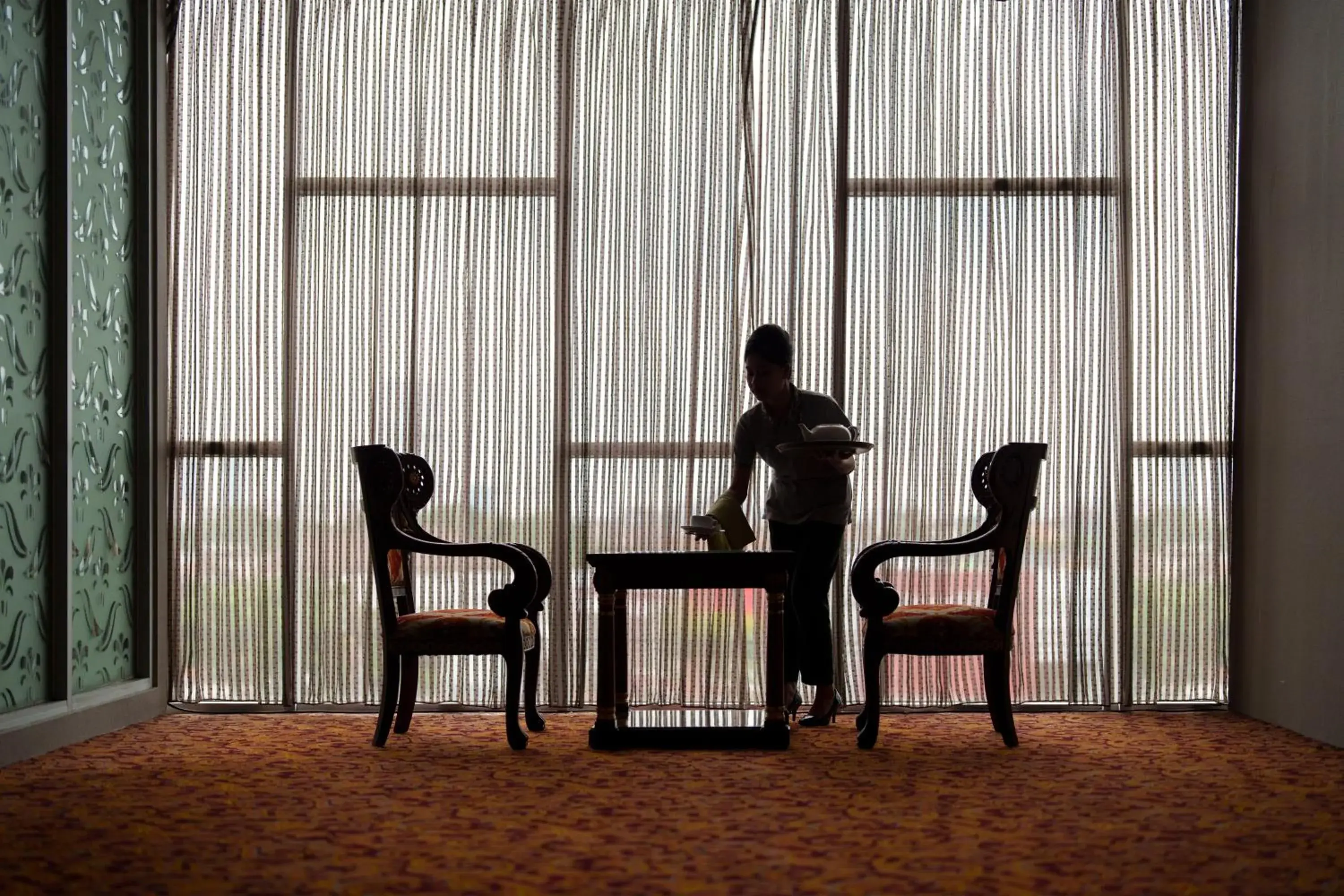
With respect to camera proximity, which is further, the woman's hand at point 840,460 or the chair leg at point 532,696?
the chair leg at point 532,696

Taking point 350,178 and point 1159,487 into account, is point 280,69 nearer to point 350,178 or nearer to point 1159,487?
point 350,178

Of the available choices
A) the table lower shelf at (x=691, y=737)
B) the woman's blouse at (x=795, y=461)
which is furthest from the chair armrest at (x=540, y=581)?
the woman's blouse at (x=795, y=461)

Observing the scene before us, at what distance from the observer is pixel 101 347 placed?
4.46 meters

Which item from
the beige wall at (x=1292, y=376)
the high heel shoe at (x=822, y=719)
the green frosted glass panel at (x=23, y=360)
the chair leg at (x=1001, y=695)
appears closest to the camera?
the green frosted glass panel at (x=23, y=360)

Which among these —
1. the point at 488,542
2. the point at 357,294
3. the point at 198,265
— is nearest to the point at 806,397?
the point at 488,542

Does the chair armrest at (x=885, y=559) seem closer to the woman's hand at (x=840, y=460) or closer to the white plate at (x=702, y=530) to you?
the woman's hand at (x=840, y=460)

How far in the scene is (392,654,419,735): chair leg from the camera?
4.27m

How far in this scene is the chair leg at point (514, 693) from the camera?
13.2 feet

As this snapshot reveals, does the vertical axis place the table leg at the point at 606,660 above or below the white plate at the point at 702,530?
below

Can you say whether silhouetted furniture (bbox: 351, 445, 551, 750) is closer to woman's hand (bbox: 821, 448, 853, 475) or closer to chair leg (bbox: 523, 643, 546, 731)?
chair leg (bbox: 523, 643, 546, 731)

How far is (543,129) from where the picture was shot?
492 centimetres

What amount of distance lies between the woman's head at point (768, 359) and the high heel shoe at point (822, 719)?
1.17m

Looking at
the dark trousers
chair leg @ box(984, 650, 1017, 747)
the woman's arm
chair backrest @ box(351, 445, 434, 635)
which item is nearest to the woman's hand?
the woman's arm

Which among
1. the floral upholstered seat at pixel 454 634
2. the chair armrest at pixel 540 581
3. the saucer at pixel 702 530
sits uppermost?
the saucer at pixel 702 530
